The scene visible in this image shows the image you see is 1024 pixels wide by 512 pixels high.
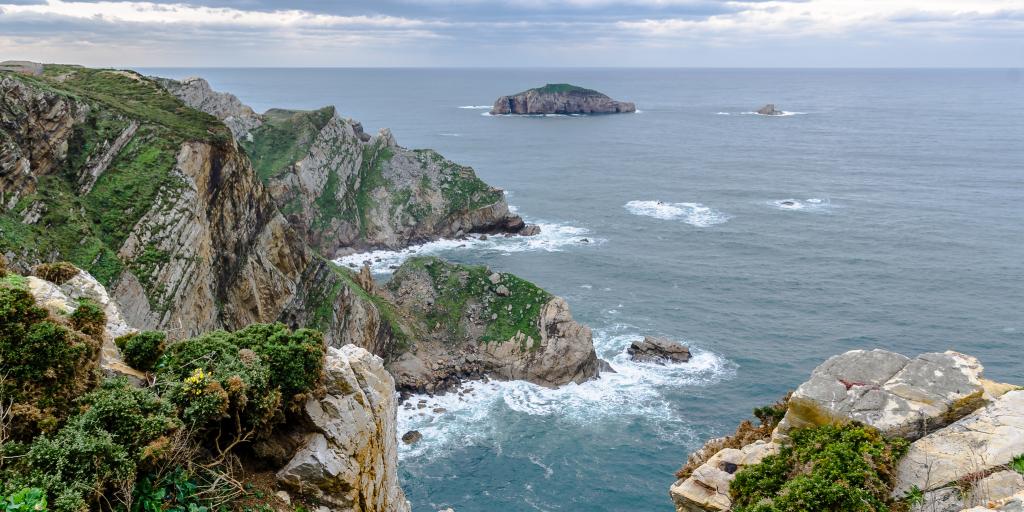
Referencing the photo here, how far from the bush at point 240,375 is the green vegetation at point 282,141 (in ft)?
295

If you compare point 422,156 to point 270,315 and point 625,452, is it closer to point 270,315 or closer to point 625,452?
point 270,315

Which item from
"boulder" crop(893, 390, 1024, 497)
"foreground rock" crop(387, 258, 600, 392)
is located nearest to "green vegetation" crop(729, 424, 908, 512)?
"boulder" crop(893, 390, 1024, 497)

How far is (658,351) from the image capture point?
2795 inches

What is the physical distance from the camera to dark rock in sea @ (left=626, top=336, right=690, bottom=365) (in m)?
70.2

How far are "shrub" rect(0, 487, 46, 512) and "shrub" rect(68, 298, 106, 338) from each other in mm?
5524

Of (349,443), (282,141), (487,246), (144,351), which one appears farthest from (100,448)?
(282,141)

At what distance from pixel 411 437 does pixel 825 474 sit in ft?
134

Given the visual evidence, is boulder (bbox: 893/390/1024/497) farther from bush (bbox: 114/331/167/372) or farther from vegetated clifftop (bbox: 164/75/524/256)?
vegetated clifftop (bbox: 164/75/524/256)

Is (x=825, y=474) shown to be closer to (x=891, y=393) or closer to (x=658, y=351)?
(x=891, y=393)

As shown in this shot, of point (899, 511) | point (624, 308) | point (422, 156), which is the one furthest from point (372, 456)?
point (422, 156)

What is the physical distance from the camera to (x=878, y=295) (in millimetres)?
80938

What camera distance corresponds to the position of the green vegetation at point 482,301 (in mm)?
71750

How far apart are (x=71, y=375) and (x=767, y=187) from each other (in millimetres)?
Result: 139577

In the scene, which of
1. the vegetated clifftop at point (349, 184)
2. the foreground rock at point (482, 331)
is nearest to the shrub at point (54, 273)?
the foreground rock at point (482, 331)
